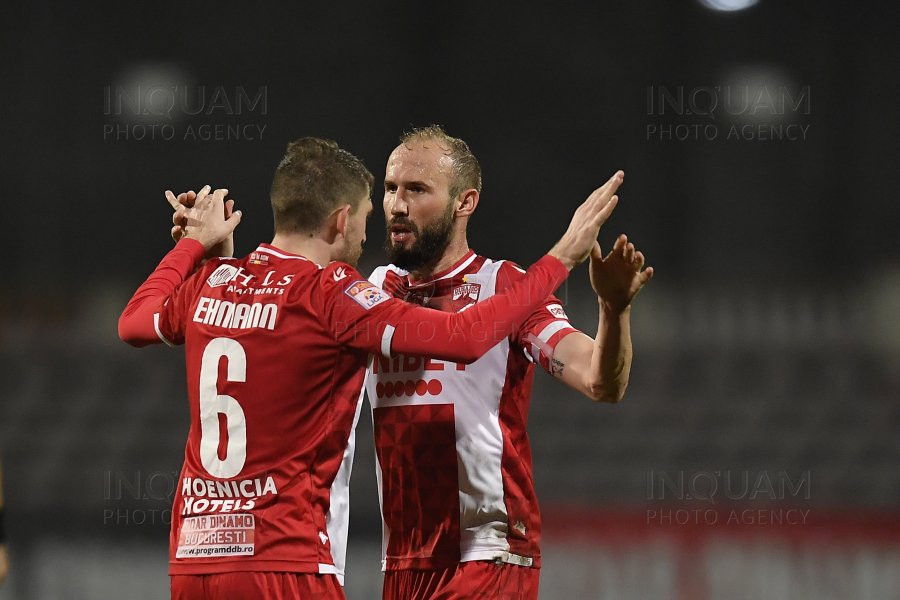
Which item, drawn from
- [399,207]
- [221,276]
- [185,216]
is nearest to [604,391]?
[399,207]

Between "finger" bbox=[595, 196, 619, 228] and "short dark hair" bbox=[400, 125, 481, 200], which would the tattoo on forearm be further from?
"short dark hair" bbox=[400, 125, 481, 200]

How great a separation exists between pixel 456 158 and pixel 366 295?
35.7 inches

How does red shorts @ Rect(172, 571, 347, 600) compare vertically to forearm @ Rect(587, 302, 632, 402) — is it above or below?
below

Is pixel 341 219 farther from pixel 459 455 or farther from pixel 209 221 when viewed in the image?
pixel 459 455

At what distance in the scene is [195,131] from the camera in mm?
10805

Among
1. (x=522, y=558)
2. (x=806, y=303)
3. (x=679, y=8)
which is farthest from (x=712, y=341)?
(x=522, y=558)

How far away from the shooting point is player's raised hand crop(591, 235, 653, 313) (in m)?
2.48

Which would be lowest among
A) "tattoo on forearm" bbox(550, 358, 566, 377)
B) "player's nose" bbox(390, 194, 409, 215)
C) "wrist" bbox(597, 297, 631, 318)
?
"tattoo on forearm" bbox(550, 358, 566, 377)

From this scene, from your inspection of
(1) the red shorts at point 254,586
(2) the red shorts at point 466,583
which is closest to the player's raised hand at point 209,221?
(1) the red shorts at point 254,586

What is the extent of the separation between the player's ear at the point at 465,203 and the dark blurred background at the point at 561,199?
22.4 feet

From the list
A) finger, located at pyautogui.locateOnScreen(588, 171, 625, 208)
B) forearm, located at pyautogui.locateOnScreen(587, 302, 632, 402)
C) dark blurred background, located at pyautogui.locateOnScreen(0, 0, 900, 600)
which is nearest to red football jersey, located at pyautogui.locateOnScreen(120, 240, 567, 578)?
forearm, located at pyautogui.locateOnScreen(587, 302, 632, 402)

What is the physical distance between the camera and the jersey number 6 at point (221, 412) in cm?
219

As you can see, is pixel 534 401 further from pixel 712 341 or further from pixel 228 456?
pixel 228 456

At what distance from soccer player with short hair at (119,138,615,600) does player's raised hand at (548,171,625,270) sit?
10cm
